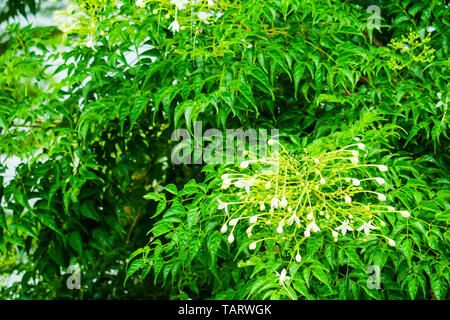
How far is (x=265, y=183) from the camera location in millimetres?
1407

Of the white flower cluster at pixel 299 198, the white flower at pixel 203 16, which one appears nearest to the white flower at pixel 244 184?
the white flower cluster at pixel 299 198

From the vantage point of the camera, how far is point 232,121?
204cm

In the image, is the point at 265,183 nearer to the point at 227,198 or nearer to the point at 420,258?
the point at 227,198

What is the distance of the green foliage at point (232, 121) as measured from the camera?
5.08ft

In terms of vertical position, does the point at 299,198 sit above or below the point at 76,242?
above

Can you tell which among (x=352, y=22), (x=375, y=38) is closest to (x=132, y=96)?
(x=352, y=22)

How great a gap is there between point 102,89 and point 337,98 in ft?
3.35

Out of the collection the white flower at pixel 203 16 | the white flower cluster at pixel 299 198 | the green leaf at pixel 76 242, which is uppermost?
the white flower at pixel 203 16

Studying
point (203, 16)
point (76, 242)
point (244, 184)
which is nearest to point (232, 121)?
point (203, 16)

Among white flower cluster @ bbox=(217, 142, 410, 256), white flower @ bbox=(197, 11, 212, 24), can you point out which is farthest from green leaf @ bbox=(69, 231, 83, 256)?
white flower @ bbox=(197, 11, 212, 24)

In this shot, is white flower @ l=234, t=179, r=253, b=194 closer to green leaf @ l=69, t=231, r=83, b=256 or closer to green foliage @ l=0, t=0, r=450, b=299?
green foliage @ l=0, t=0, r=450, b=299

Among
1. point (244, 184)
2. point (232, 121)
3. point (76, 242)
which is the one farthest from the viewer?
point (76, 242)

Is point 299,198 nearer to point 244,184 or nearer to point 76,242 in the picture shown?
point 244,184

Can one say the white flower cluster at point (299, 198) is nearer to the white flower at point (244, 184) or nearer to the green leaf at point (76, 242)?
the white flower at point (244, 184)
